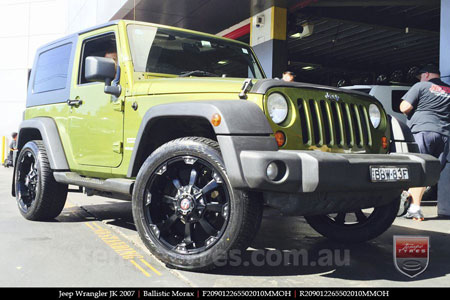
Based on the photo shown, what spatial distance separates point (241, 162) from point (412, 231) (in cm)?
293

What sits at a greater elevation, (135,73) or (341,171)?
(135,73)

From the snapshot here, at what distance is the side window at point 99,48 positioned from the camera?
4.32 meters

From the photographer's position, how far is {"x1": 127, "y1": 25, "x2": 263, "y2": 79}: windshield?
163 inches

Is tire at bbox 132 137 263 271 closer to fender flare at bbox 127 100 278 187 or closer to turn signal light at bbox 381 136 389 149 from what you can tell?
fender flare at bbox 127 100 278 187

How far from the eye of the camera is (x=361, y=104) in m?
3.67

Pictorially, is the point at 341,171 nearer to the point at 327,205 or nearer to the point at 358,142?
the point at 327,205

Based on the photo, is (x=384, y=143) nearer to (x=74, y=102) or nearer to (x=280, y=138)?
(x=280, y=138)

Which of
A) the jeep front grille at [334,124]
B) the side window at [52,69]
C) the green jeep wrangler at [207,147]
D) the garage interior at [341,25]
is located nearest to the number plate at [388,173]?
the green jeep wrangler at [207,147]

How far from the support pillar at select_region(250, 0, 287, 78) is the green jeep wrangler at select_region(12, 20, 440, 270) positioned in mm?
5340

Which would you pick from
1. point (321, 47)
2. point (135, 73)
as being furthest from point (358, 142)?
point (321, 47)

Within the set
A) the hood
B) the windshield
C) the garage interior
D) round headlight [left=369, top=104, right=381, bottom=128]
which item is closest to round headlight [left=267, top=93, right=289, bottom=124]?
the hood

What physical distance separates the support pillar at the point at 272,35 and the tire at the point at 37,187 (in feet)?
19.2

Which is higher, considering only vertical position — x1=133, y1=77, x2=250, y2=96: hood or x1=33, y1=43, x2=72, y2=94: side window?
x1=33, y1=43, x2=72, y2=94: side window

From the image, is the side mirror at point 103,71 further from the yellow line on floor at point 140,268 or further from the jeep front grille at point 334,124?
the jeep front grille at point 334,124
